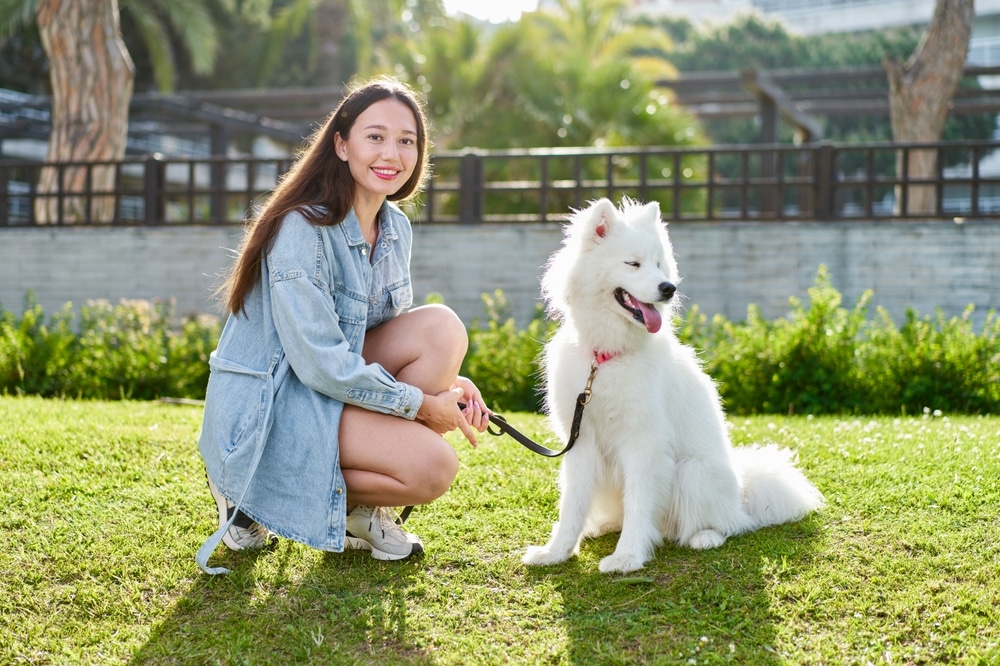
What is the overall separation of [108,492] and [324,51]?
66.1 ft

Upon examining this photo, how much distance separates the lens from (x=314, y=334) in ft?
9.75

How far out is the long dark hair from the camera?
10.2 ft

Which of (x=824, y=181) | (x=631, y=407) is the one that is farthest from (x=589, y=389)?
(x=824, y=181)

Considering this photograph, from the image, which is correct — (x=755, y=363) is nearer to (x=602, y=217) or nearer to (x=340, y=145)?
(x=602, y=217)

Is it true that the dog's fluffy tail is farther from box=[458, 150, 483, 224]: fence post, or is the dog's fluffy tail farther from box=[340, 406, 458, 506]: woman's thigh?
A: box=[458, 150, 483, 224]: fence post

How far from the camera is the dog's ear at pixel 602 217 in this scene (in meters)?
3.32

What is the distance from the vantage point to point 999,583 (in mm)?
3020

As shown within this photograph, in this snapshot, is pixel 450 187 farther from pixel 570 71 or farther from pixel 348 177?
pixel 348 177

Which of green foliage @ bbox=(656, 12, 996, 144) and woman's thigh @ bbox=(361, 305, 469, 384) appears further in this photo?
green foliage @ bbox=(656, 12, 996, 144)

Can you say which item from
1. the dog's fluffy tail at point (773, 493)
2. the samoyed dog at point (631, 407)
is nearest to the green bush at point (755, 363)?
the dog's fluffy tail at point (773, 493)

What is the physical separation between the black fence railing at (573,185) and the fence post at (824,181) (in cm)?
1

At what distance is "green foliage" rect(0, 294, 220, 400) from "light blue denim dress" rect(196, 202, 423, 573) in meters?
4.68

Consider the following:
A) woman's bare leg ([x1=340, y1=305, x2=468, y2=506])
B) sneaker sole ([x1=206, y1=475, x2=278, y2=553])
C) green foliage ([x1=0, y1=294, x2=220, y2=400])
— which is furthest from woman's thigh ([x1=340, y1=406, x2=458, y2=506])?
green foliage ([x1=0, y1=294, x2=220, y2=400])

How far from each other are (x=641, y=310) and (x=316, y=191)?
1253 millimetres
